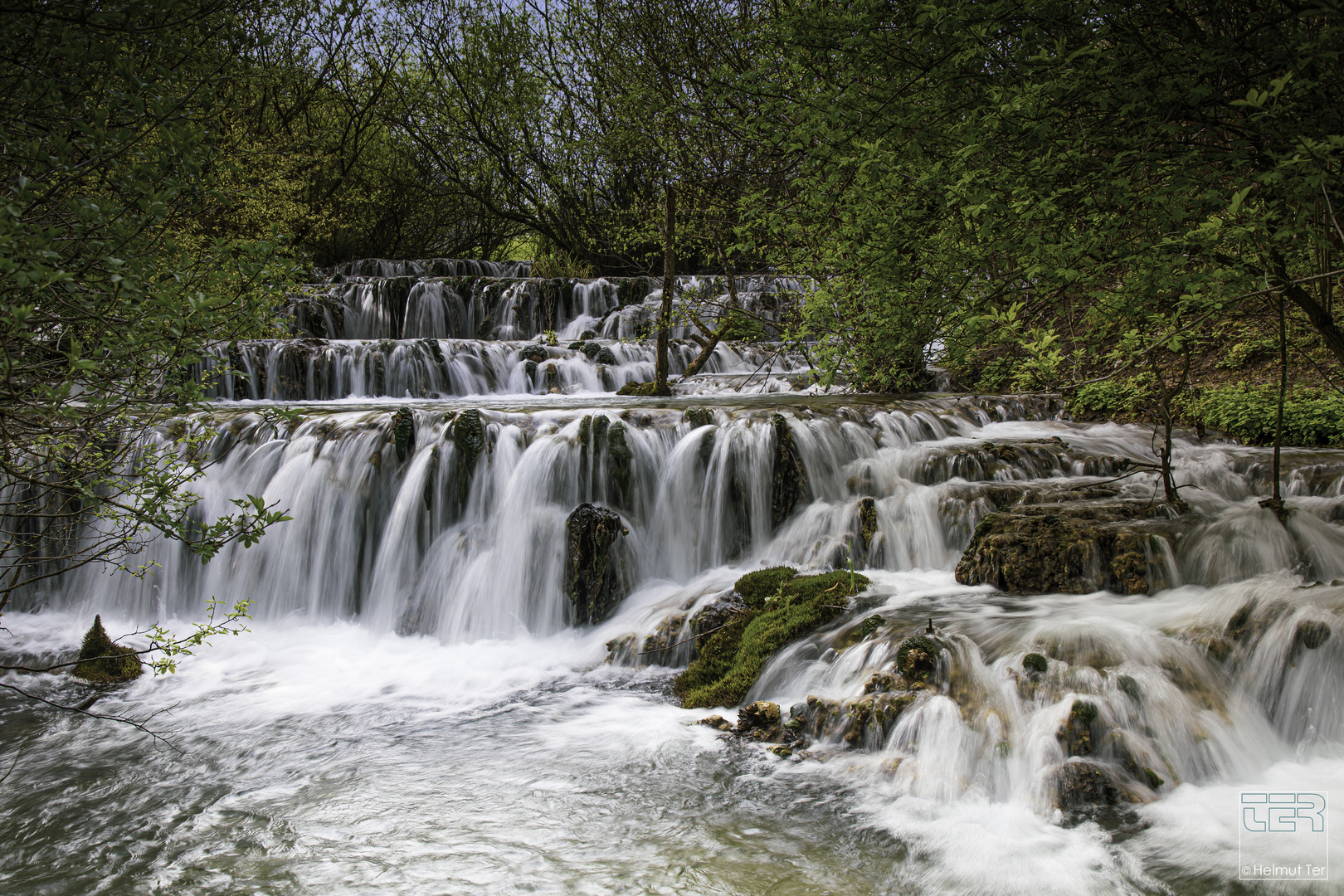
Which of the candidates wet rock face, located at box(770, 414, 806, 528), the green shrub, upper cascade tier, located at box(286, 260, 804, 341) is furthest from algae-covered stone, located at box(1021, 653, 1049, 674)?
upper cascade tier, located at box(286, 260, 804, 341)

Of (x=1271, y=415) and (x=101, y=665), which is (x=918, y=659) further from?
(x=1271, y=415)

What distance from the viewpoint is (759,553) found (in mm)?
8148

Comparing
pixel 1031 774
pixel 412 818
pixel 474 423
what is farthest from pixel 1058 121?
pixel 474 423

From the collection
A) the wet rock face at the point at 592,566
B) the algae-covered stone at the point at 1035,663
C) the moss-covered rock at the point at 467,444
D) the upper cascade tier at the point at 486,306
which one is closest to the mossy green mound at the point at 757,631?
the wet rock face at the point at 592,566

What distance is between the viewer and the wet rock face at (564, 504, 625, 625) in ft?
24.6

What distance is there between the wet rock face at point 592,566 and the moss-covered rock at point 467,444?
147 centimetres

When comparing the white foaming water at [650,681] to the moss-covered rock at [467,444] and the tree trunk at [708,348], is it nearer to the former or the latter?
the moss-covered rock at [467,444]

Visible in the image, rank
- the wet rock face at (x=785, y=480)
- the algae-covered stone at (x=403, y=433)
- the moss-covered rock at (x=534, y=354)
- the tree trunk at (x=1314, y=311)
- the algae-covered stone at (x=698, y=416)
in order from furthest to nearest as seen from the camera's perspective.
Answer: the moss-covered rock at (x=534, y=354) < the algae-covered stone at (x=698, y=416) < the algae-covered stone at (x=403, y=433) < the wet rock face at (x=785, y=480) < the tree trunk at (x=1314, y=311)

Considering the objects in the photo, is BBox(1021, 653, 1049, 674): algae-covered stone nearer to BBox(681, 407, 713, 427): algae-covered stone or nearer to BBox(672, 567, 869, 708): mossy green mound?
BBox(672, 567, 869, 708): mossy green mound

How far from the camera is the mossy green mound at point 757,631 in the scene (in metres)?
5.75

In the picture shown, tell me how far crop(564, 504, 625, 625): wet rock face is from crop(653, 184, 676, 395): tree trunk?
5.13 meters

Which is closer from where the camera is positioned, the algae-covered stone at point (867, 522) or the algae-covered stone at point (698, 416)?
the algae-covered stone at point (867, 522)

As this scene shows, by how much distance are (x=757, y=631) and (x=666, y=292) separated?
25.2ft

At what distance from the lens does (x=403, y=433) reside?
8766mm
